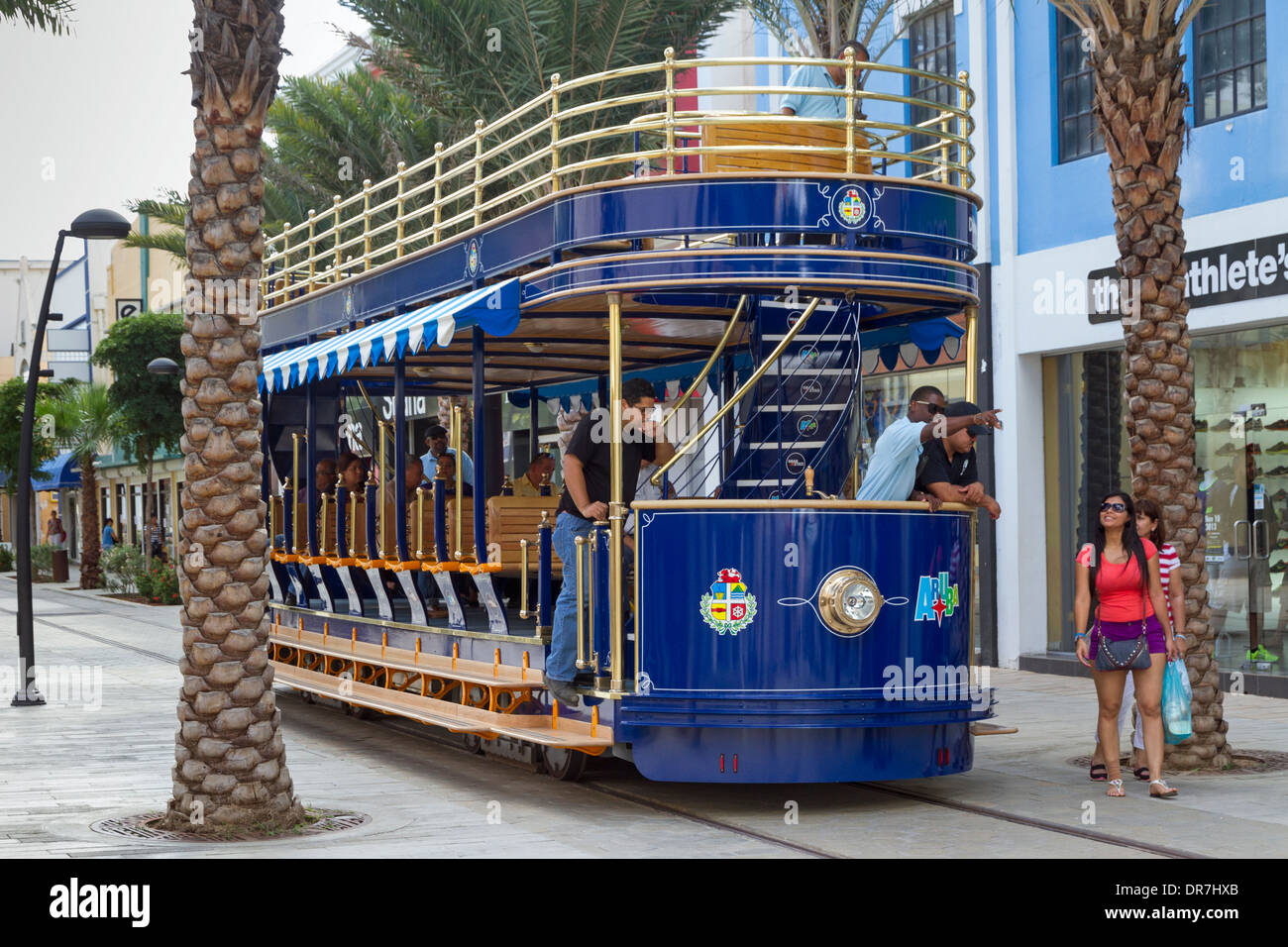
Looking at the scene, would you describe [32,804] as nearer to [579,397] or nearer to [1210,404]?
[579,397]

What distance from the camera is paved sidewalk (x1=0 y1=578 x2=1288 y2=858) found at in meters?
8.48

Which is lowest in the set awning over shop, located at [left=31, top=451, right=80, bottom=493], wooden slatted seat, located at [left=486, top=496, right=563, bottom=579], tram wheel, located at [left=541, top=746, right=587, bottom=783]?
tram wheel, located at [left=541, top=746, right=587, bottom=783]

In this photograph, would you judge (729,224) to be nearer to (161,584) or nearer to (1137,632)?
(1137,632)

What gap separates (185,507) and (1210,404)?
1029cm

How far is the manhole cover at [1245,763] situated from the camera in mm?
10992

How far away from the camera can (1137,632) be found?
9734 mm

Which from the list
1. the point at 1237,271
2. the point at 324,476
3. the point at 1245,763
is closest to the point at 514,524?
the point at 324,476

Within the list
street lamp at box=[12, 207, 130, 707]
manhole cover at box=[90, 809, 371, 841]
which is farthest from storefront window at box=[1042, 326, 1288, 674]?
street lamp at box=[12, 207, 130, 707]

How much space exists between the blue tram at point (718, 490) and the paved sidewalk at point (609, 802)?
0.40m

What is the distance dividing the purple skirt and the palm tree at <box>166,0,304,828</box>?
4.76 meters

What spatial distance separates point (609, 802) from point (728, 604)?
1634 millimetres

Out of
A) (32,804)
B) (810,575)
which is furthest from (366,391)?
(810,575)

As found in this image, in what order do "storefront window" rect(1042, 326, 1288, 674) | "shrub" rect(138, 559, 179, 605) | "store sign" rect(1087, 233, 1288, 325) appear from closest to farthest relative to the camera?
"store sign" rect(1087, 233, 1288, 325), "storefront window" rect(1042, 326, 1288, 674), "shrub" rect(138, 559, 179, 605)

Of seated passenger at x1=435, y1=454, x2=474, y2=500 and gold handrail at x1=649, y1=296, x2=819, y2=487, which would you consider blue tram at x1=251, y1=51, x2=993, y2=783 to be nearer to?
gold handrail at x1=649, y1=296, x2=819, y2=487
